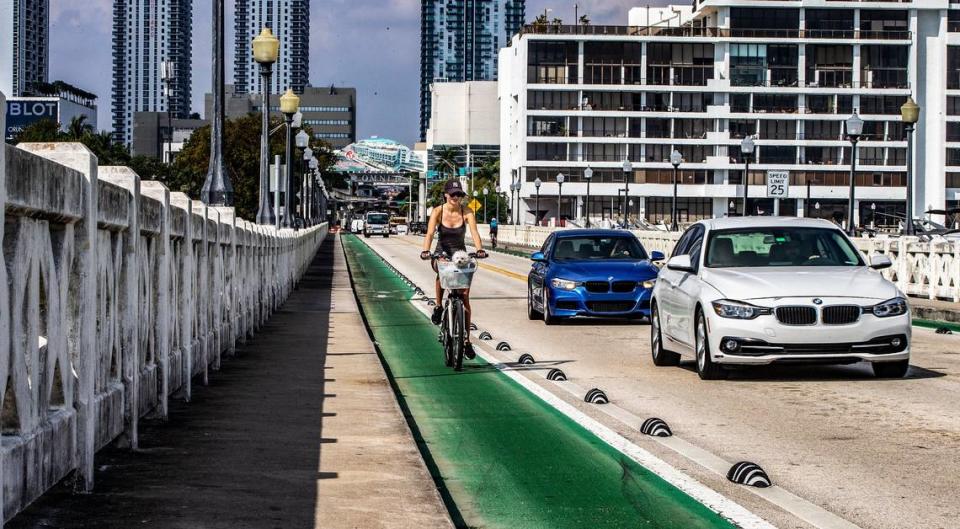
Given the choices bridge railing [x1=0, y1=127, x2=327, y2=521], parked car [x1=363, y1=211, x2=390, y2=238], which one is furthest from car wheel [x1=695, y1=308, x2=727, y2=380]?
parked car [x1=363, y1=211, x2=390, y2=238]

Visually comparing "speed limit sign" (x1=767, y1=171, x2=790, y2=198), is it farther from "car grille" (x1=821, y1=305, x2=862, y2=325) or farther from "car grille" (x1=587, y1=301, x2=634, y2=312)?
"car grille" (x1=821, y1=305, x2=862, y2=325)

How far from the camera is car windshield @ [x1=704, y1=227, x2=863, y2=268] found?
1486 centimetres

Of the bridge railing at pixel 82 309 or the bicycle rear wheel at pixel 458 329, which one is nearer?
the bridge railing at pixel 82 309

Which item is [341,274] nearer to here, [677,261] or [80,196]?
[677,261]

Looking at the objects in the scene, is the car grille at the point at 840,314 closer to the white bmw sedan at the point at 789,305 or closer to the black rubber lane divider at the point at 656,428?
the white bmw sedan at the point at 789,305

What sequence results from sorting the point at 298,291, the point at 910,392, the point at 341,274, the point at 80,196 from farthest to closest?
the point at 341,274
the point at 298,291
the point at 910,392
the point at 80,196

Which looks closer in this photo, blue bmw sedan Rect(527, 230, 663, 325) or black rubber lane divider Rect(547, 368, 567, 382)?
black rubber lane divider Rect(547, 368, 567, 382)

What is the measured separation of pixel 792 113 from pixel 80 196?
125176 millimetres

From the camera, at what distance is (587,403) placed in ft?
39.9

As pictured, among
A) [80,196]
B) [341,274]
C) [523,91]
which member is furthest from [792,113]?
[80,196]

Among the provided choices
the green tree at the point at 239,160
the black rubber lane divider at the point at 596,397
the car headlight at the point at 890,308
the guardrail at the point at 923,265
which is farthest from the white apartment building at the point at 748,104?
the black rubber lane divider at the point at 596,397

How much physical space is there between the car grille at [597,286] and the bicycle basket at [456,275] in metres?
7.46

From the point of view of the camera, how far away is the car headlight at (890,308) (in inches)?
531

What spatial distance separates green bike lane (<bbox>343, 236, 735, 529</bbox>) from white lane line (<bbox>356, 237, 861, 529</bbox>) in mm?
85
